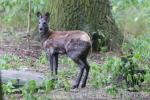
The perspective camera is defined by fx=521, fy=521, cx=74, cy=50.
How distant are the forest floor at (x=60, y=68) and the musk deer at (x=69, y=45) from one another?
1.32ft

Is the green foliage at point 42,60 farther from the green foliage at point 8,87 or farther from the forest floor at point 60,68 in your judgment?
the green foliage at point 8,87

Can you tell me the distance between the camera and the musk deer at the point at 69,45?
29.7 feet

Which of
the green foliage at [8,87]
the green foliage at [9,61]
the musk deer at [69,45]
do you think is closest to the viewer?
the green foliage at [8,87]

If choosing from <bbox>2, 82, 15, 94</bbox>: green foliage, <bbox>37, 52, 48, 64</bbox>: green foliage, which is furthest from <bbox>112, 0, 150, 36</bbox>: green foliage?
<bbox>2, 82, 15, 94</bbox>: green foliage

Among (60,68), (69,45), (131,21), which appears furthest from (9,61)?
(131,21)

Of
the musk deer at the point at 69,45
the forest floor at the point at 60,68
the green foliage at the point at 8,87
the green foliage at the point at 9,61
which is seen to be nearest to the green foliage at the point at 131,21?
the forest floor at the point at 60,68

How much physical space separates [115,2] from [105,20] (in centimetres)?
393

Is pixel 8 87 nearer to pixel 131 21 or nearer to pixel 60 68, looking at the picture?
pixel 60 68

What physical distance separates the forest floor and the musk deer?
0.40 meters

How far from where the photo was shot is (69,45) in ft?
30.8

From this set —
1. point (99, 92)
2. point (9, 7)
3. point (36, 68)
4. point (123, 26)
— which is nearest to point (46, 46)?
point (36, 68)

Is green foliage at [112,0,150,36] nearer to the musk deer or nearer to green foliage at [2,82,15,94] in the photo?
the musk deer

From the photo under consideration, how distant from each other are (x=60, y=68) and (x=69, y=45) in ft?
5.79

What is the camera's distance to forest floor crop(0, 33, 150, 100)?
781cm
